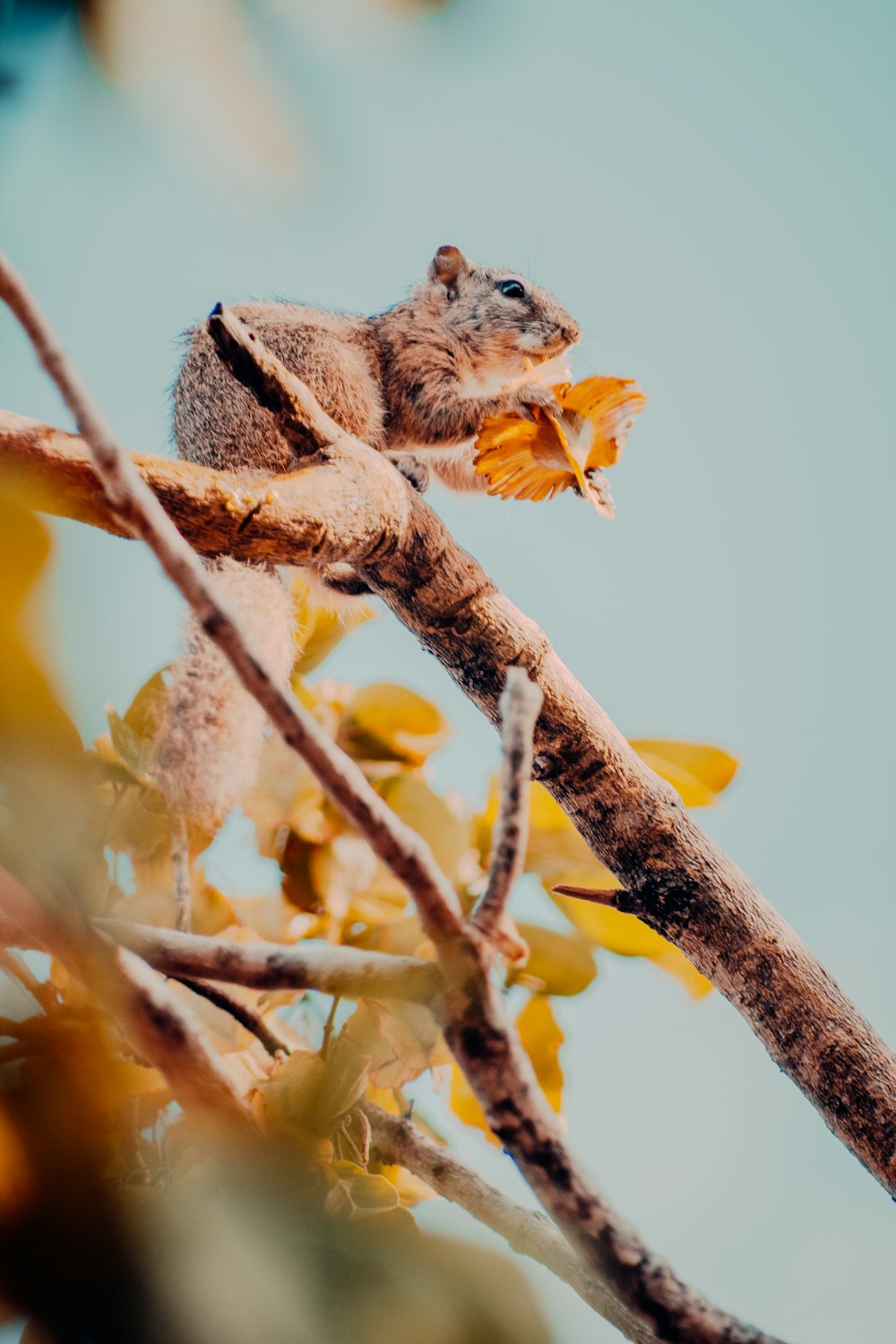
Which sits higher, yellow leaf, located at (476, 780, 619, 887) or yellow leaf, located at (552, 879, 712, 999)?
yellow leaf, located at (476, 780, 619, 887)

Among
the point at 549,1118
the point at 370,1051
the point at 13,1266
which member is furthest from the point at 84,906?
the point at 370,1051

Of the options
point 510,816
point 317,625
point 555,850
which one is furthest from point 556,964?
point 510,816

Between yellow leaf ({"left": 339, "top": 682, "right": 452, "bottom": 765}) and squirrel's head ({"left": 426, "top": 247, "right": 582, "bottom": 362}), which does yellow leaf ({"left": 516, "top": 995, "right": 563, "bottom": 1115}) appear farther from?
squirrel's head ({"left": 426, "top": 247, "right": 582, "bottom": 362})

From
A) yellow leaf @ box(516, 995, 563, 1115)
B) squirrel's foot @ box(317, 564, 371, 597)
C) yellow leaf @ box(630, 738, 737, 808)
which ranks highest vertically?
squirrel's foot @ box(317, 564, 371, 597)

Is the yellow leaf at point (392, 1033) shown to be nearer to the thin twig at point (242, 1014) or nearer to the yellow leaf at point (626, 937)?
the thin twig at point (242, 1014)

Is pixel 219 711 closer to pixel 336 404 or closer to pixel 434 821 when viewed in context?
pixel 434 821

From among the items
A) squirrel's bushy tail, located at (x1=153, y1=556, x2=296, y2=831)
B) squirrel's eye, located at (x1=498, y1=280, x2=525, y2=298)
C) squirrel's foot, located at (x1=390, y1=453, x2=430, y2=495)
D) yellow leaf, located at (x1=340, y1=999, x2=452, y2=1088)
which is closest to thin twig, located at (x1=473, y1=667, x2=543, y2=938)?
yellow leaf, located at (x1=340, y1=999, x2=452, y2=1088)

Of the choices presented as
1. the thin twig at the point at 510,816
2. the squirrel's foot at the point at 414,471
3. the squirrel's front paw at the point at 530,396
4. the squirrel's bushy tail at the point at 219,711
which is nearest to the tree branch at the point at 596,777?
the squirrel's bushy tail at the point at 219,711
